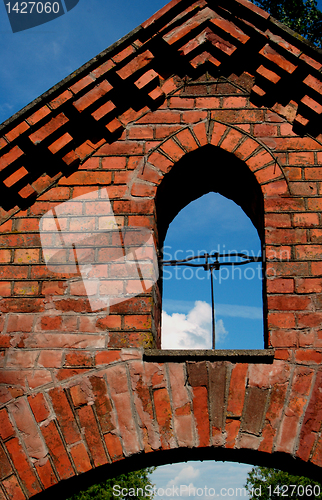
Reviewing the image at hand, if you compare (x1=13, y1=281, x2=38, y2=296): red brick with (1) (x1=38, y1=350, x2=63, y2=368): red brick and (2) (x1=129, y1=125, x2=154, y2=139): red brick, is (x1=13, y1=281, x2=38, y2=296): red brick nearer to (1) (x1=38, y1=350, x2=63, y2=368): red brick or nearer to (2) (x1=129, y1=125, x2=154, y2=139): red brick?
(1) (x1=38, y1=350, x2=63, y2=368): red brick

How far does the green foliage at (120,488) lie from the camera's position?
49.3 feet

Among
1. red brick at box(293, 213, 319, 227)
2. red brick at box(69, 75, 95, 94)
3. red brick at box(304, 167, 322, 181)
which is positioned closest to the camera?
red brick at box(293, 213, 319, 227)

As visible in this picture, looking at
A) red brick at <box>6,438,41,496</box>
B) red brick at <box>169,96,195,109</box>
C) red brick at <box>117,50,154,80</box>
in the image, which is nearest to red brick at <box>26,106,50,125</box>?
red brick at <box>117,50,154,80</box>

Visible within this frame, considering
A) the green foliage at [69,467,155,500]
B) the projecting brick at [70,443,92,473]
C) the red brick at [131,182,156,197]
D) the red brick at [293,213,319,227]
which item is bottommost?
the green foliage at [69,467,155,500]

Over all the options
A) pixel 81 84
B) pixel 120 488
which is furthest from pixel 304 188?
pixel 120 488

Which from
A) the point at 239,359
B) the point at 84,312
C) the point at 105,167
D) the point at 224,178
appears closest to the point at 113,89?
the point at 105,167

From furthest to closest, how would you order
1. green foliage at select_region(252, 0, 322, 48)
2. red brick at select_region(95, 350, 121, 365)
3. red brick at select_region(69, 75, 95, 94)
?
green foliage at select_region(252, 0, 322, 48), red brick at select_region(69, 75, 95, 94), red brick at select_region(95, 350, 121, 365)

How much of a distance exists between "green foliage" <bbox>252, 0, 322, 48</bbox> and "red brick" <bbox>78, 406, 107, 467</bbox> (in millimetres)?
9867

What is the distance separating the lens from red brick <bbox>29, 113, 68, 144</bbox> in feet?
10.0

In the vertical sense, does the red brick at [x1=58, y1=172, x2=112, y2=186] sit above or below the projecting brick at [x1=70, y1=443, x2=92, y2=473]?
above

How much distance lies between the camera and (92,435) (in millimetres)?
2473

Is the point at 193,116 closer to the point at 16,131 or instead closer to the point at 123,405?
the point at 16,131

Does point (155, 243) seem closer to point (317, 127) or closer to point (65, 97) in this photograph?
point (65, 97)

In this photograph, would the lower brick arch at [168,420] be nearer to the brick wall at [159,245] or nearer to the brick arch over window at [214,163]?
the brick wall at [159,245]
